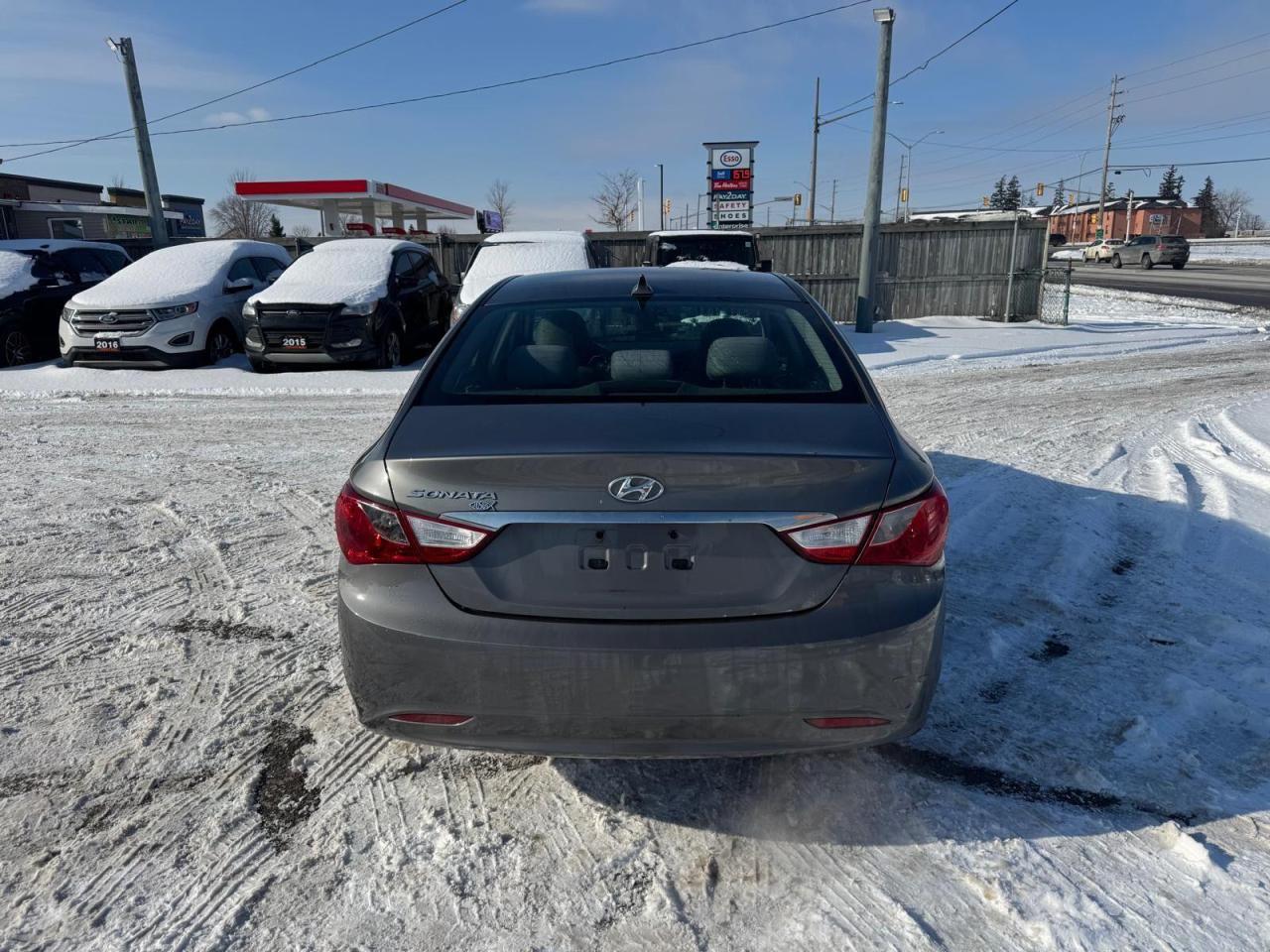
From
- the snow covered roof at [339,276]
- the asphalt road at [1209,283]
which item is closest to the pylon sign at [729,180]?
the snow covered roof at [339,276]

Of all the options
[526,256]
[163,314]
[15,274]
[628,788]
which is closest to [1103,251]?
[526,256]

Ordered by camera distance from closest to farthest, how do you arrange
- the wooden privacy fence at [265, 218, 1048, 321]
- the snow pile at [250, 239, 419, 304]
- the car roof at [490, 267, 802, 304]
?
1. the car roof at [490, 267, 802, 304]
2. the snow pile at [250, 239, 419, 304]
3. the wooden privacy fence at [265, 218, 1048, 321]

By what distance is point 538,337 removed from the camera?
→ 334 centimetres

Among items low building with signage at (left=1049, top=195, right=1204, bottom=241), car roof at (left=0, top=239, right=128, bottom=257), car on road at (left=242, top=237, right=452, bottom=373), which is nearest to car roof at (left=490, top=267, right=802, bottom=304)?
car on road at (left=242, top=237, right=452, bottom=373)

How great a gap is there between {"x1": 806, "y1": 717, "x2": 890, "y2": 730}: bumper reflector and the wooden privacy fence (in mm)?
15907

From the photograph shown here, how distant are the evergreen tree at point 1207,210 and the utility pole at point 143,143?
105650 millimetres

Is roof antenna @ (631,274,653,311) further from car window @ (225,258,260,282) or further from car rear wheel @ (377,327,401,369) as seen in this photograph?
car window @ (225,258,260,282)

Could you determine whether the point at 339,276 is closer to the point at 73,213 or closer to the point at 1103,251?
the point at 73,213

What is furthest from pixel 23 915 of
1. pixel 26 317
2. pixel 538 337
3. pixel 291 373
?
pixel 26 317

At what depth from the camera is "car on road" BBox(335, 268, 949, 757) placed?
2.25 m

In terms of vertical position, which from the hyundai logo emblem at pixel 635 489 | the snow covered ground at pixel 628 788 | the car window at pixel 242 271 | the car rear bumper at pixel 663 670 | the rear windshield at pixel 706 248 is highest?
the rear windshield at pixel 706 248

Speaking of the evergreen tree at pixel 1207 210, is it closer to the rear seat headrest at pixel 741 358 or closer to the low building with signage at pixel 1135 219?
the low building with signage at pixel 1135 219

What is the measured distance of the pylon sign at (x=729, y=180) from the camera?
21.6 meters

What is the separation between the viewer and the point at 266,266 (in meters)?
13.9
